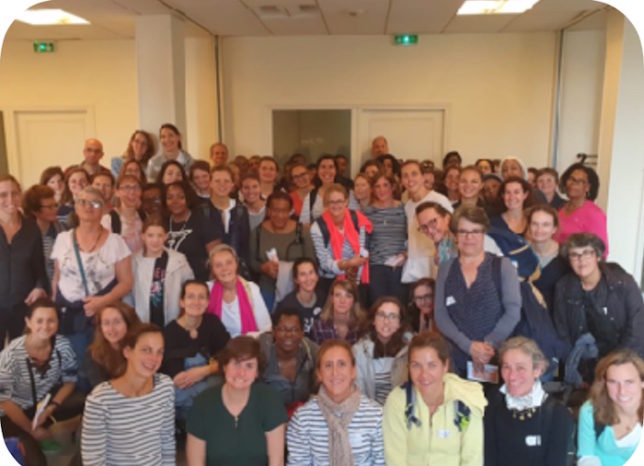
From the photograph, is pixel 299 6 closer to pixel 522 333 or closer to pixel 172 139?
pixel 172 139

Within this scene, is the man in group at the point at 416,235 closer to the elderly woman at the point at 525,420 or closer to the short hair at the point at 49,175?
the elderly woman at the point at 525,420

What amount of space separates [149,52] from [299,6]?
5.58ft

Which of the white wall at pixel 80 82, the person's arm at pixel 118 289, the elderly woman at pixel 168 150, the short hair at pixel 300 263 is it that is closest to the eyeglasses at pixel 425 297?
the short hair at pixel 300 263

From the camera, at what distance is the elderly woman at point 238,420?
243 centimetres

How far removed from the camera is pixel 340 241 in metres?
3.72

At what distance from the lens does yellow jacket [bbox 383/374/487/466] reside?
2.37m

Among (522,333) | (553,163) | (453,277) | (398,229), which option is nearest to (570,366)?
(522,333)

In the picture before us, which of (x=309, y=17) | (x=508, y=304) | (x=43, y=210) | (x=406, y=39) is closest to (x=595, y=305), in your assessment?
(x=508, y=304)

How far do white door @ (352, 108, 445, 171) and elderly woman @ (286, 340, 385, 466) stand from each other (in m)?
5.57

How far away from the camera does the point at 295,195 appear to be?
15.3 ft

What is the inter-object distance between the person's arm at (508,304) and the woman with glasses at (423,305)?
1.88 feet

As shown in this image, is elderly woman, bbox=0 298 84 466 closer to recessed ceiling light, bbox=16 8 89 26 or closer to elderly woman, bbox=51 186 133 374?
elderly woman, bbox=51 186 133 374

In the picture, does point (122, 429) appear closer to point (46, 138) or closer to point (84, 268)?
point (84, 268)

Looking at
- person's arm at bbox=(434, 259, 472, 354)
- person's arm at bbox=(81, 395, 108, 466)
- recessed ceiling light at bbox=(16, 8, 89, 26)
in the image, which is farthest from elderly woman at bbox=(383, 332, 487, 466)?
recessed ceiling light at bbox=(16, 8, 89, 26)
